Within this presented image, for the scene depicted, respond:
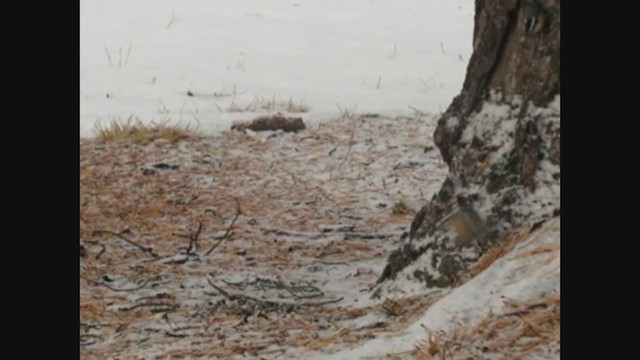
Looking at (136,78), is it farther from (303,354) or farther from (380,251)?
(303,354)

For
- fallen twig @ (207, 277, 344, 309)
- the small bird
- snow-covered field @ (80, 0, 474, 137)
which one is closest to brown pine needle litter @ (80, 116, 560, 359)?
fallen twig @ (207, 277, 344, 309)

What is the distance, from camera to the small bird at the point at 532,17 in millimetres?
2719

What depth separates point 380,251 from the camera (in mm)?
3869

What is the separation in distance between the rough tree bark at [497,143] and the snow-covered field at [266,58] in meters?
2.99

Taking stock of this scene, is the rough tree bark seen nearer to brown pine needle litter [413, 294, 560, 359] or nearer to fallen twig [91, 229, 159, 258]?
brown pine needle litter [413, 294, 560, 359]

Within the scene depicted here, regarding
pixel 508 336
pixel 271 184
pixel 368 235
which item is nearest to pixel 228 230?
pixel 368 235

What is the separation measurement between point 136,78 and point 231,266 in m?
3.56

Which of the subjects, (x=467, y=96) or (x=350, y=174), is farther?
(x=350, y=174)

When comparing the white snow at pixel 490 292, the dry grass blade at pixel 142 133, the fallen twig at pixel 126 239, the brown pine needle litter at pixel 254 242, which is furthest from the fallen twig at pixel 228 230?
the white snow at pixel 490 292

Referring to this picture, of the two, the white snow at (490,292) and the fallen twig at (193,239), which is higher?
the white snow at (490,292)

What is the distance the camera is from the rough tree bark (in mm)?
2697

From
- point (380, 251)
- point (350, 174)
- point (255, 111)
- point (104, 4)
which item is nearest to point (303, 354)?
point (380, 251)

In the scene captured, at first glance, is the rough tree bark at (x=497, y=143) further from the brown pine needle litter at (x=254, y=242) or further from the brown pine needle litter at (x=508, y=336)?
the brown pine needle litter at (x=508, y=336)
